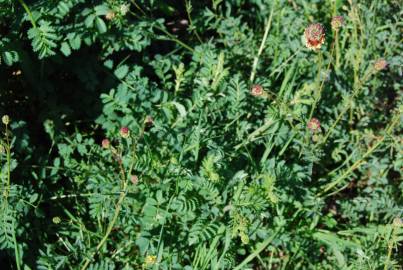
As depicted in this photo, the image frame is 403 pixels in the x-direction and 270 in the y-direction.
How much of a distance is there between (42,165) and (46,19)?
620 mm

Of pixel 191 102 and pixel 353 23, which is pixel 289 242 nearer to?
pixel 191 102

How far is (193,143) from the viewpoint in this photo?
2094 millimetres

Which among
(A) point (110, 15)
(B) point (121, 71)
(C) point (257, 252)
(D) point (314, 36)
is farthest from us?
(B) point (121, 71)

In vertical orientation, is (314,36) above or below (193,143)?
above

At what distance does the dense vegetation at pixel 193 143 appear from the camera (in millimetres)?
1989

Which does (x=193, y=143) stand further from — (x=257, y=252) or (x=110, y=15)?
(x=110, y=15)

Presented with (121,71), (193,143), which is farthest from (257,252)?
(121,71)

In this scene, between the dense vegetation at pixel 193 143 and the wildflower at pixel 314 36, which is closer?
the wildflower at pixel 314 36

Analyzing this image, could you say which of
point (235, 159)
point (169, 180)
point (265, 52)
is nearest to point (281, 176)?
point (235, 159)

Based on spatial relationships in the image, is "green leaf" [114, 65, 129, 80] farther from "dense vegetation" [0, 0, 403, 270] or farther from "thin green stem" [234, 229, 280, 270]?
"thin green stem" [234, 229, 280, 270]

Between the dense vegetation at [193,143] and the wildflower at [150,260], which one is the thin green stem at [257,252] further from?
the wildflower at [150,260]

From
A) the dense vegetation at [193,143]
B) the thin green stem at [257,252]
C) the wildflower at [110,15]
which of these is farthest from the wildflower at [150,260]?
the wildflower at [110,15]

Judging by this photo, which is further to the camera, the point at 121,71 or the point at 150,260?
the point at 121,71

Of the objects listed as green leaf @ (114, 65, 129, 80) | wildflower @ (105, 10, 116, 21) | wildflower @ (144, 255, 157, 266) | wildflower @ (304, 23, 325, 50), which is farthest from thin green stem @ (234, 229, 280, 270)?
wildflower @ (105, 10, 116, 21)
